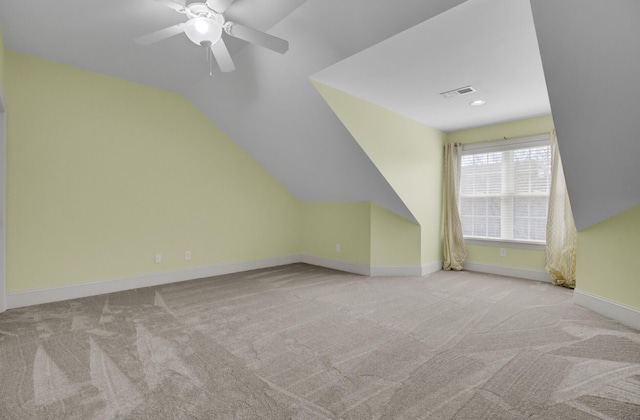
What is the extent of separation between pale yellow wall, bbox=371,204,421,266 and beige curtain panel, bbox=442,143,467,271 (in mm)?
746

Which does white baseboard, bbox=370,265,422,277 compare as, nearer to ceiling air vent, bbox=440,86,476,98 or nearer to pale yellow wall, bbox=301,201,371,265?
pale yellow wall, bbox=301,201,371,265

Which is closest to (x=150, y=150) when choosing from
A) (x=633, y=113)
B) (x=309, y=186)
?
(x=309, y=186)

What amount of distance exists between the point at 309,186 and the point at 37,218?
3.47m

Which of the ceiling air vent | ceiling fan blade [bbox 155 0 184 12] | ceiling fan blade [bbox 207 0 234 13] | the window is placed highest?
ceiling fan blade [bbox 207 0 234 13]

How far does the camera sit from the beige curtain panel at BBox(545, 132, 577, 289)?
13.5ft

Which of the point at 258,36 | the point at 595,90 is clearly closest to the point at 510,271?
the point at 595,90

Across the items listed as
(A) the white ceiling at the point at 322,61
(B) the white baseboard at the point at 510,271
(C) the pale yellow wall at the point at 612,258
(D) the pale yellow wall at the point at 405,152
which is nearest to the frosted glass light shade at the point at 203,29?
(A) the white ceiling at the point at 322,61

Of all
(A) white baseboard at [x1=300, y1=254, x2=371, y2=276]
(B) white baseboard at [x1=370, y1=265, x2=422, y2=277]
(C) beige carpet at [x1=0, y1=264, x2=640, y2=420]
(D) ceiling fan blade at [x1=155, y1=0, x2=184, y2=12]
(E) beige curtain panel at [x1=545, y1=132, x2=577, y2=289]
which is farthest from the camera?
(A) white baseboard at [x1=300, y1=254, x2=371, y2=276]

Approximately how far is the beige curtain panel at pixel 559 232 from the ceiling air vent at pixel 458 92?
Answer: 70.6 inches

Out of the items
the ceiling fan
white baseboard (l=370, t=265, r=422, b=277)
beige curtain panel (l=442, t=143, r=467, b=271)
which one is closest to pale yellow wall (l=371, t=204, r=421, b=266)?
white baseboard (l=370, t=265, r=422, b=277)

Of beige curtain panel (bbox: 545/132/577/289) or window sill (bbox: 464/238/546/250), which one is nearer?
beige curtain panel (bbox: 545/132/577/289)

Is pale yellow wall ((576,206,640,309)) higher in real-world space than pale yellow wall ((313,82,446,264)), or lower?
lower

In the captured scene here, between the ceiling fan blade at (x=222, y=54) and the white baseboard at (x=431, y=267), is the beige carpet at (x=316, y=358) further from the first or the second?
the ceiling fan blade at (x=222, y=54)

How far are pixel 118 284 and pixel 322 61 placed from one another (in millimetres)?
3560
